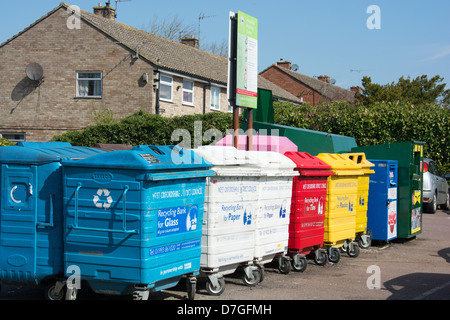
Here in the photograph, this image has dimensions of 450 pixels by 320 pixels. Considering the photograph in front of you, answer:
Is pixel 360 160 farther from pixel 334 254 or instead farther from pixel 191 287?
pixel 191 287

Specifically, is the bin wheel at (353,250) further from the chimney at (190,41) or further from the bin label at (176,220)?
the chimney at (190,41)

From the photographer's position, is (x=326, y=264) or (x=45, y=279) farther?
(x=326, y=264)

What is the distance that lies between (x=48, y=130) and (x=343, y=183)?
20.0 metres

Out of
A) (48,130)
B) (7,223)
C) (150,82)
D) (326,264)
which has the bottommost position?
(326,264)

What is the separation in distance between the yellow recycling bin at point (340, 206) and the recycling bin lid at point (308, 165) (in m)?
0.29

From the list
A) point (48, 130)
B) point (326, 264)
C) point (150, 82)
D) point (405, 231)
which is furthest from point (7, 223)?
point (48, 130)

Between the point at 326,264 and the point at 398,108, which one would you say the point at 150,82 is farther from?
the point at 326,264

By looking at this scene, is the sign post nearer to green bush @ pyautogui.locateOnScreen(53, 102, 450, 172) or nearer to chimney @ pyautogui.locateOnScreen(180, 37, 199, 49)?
green bush @ pyautogui.locateOnScreen(53, 102, 450, 172)

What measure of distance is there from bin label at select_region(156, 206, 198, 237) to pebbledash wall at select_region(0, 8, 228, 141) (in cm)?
1908

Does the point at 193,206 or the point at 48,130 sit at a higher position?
the point at 48,130

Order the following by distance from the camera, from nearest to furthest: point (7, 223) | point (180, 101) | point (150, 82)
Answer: point (7, 223) < point (150, 82) < point (180, 101)

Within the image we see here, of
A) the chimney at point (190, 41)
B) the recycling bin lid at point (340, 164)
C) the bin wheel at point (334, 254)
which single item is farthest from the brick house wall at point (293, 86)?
the bin wheel at point (334, 254)

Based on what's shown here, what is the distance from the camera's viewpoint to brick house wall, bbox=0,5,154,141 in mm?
25516
